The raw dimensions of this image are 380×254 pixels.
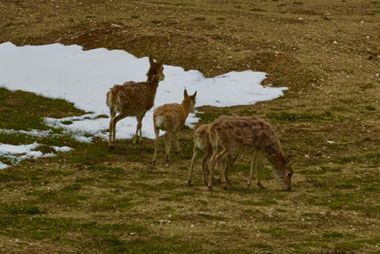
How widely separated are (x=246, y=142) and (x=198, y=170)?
2481 millimetres

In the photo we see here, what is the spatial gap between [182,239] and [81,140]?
9.65 metres

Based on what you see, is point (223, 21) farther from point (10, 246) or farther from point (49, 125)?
point (10, 246)

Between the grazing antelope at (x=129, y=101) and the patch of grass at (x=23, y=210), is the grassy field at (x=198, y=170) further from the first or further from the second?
the grazing antelope at (x=129, y=101)

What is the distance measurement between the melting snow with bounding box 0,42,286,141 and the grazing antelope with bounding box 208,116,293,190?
7.73 meters

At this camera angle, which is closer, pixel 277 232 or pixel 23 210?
pixel 277 232

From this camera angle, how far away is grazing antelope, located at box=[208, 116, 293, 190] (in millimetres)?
19141

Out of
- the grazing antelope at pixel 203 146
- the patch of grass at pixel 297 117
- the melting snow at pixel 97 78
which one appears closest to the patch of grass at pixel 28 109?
the melting snow at pixel 97 78

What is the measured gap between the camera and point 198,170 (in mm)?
21578

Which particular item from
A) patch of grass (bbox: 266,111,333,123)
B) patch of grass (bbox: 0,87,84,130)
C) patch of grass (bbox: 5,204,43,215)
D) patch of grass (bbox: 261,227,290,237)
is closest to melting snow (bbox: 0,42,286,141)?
patch of grass (bbox: 0,87,84,130)

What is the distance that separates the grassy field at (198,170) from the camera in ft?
50.5

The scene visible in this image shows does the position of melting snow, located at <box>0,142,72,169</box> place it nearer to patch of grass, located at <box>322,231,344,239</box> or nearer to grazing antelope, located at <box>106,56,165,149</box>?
grazing antelope, located at <box>106,56,165,149</box>

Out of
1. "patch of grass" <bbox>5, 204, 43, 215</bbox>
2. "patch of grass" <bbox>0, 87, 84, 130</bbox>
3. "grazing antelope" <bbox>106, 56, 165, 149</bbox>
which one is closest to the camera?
"patch of grass" <bbox>5, 204, 43, 215</bbox>

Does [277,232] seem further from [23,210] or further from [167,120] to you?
[167,120]

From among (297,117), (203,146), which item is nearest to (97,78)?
(297,117)
